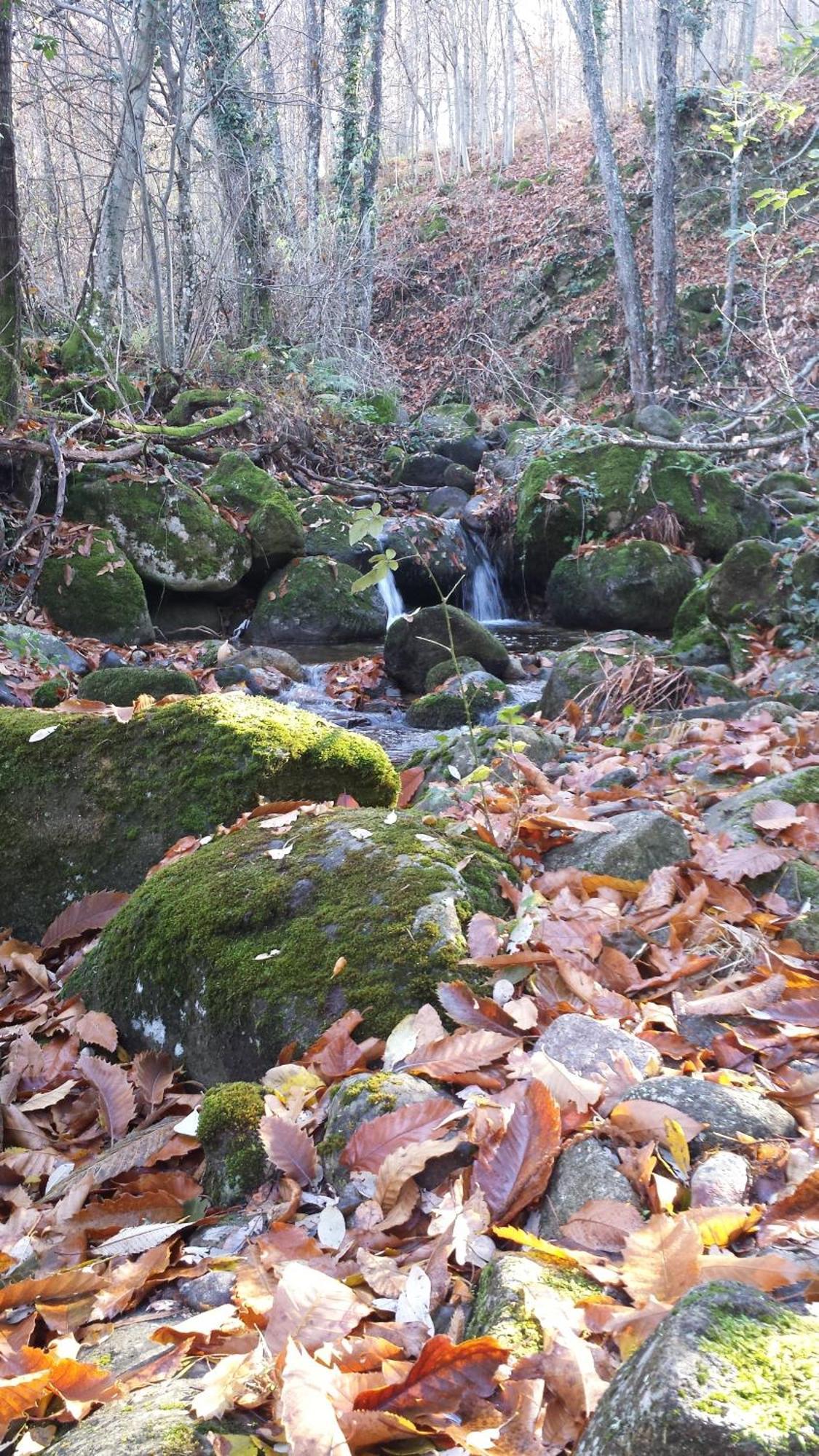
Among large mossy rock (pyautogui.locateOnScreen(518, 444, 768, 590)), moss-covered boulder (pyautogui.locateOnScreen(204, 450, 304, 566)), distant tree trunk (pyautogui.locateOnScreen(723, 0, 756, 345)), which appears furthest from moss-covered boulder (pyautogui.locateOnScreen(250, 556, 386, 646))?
distant tree trunk (pyautogui.locateOnScreen(723, 0, 756, 345))

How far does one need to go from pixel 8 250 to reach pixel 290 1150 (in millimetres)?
8686

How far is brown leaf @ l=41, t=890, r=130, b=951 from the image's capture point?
370 centimetres

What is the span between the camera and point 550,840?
3373 mm

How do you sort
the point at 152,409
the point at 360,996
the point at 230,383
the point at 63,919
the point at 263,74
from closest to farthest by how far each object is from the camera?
the point at 360,996 → the point at 63,919 → the point at 152,409 → the point at 230,383 → the point at 263,74

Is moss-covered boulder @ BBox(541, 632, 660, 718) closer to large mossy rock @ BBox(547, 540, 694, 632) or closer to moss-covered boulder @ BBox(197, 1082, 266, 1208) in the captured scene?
large mossy rock @ BBox(547, 540, 694, 632)

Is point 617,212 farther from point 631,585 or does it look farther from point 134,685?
point 134,685

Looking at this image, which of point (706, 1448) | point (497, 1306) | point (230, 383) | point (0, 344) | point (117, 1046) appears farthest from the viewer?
point (230, 383)

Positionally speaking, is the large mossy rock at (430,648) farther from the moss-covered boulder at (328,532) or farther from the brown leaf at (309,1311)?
the brown leaf at (309,1311)

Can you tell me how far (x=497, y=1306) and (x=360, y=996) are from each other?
1.03 metres

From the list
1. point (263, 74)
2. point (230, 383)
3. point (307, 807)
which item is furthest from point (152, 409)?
point (307, 807)

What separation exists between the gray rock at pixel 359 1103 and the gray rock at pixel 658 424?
13.3 meters

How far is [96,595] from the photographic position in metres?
Answer: 9.36

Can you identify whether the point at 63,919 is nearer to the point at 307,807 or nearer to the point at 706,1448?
the point at 307,807

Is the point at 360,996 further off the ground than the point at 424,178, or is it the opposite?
the point at 424,178
